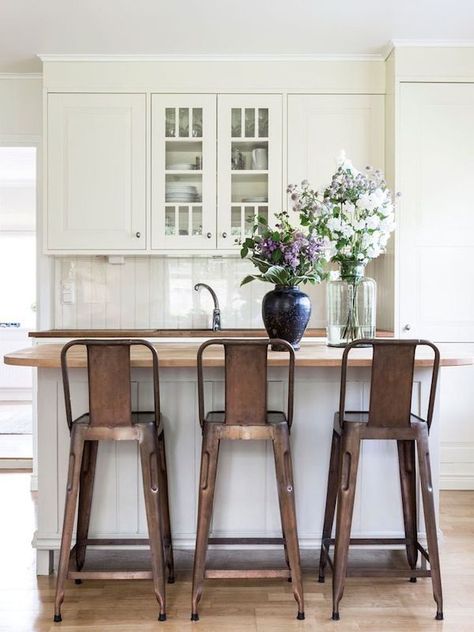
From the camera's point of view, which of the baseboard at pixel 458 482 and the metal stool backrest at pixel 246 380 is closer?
the metal stool backrest at pixel 246 380

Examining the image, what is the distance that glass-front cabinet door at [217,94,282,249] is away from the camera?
3.76 metres

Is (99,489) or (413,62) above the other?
Result: (413,62)

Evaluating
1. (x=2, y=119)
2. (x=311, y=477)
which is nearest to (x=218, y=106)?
(x=2, y=119)

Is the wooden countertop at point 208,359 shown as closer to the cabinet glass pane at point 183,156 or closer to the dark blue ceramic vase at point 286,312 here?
the dark blue ceramic vase at point 286,312

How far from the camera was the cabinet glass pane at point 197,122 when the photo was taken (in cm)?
376

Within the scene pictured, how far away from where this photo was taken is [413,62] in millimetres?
3561

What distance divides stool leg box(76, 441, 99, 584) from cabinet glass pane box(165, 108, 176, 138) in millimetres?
2200

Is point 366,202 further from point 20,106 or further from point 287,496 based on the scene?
point 20,106

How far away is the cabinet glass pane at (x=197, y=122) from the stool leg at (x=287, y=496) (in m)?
2.36

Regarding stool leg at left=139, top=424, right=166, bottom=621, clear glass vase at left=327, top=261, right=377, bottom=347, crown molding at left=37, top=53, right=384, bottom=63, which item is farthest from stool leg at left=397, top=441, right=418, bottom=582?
crown molding at left=37, top=53, right=384, bottom=63

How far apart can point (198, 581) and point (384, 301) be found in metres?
2.20

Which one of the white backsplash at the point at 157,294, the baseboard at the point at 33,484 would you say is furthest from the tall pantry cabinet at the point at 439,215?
the baseboard at the point at 33,484

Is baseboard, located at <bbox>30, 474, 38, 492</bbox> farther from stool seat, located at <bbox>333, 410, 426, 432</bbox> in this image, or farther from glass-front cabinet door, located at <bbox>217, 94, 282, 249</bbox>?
stool seat, located at <bbox>333, 410, 426, 432</bbox>

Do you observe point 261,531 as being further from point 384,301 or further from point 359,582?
point 384,301
